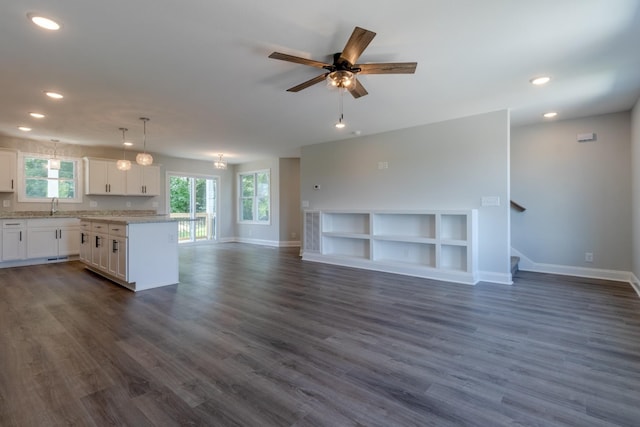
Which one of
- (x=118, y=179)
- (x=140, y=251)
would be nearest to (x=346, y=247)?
(x=140, y=251)

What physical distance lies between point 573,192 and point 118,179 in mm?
9134

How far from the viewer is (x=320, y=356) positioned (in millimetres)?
2322

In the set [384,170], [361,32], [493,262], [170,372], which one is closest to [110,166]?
[384,170]

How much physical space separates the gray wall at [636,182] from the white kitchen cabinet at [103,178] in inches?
370

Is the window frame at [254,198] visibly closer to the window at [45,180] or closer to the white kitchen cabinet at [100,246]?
the window at [45,180]

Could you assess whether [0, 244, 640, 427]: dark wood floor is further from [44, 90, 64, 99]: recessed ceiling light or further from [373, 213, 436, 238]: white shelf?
[44, 90, 64, 99]: recessed ceiling light

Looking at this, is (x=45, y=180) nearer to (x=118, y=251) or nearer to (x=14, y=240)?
(x=14, y=240)

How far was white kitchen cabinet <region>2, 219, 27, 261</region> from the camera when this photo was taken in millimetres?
5645

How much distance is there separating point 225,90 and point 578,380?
4.21 metres

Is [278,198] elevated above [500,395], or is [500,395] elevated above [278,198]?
[278,198]

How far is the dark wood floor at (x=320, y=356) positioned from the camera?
170 centimetres

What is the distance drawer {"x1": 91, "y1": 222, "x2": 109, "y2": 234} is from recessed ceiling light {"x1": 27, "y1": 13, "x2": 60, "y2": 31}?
306 cm

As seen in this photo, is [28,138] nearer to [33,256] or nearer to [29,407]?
[33,256]

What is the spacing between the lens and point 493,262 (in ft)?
15.1
